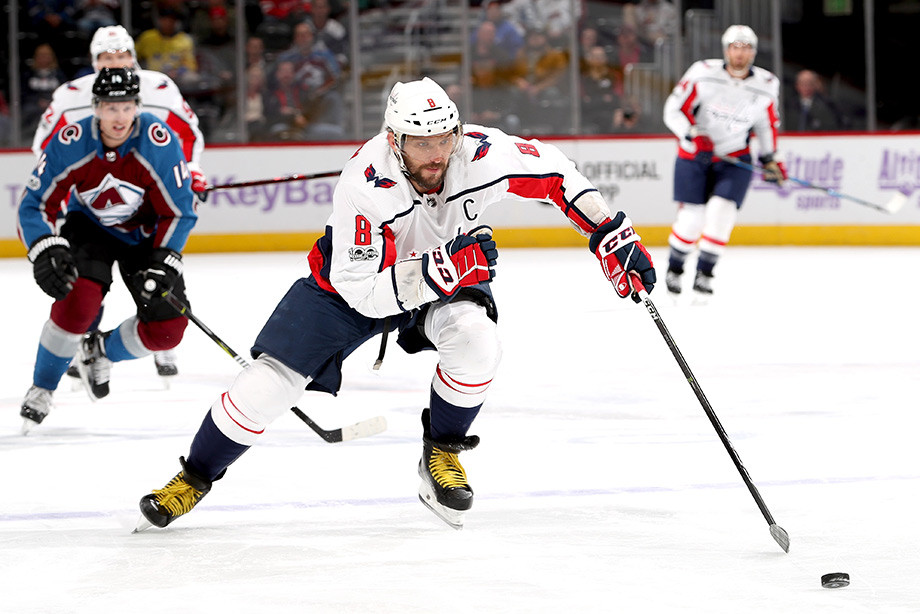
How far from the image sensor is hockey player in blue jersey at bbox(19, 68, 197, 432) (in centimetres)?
335

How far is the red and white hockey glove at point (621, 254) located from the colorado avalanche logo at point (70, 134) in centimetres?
152

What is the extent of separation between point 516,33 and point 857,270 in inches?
121

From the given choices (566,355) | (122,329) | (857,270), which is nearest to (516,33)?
(857,270)

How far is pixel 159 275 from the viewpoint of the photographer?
3424mm

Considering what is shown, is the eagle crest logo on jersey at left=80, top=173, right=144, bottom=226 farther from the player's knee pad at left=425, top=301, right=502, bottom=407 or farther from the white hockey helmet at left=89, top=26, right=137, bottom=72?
the player's knee pad at left=425, top=301, right=502, bottom=407

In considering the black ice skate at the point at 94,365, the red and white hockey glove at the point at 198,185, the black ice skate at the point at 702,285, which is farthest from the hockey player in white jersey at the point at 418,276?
the black ice skate at the point at 702,285

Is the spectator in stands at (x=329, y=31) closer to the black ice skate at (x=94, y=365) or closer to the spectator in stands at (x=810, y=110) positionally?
the spectator in stands at (x=810, y=110)

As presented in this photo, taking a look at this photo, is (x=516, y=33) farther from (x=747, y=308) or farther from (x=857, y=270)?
(x=747, y=308)

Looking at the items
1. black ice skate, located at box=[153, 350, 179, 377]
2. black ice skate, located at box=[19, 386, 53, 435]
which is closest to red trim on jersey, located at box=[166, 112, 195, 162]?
black ice skate, located at box=[153, 350, 179, 377]

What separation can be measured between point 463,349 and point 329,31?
22.3ft

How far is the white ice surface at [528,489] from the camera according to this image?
223 centimetres

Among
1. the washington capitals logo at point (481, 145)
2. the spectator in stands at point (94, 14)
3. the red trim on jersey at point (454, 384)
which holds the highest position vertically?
the spectator in stands at point (94, 14)

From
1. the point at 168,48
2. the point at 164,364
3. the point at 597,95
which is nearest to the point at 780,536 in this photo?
the point at 164,364

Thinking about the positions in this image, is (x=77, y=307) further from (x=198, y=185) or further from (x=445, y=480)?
(x=445, y=480)
